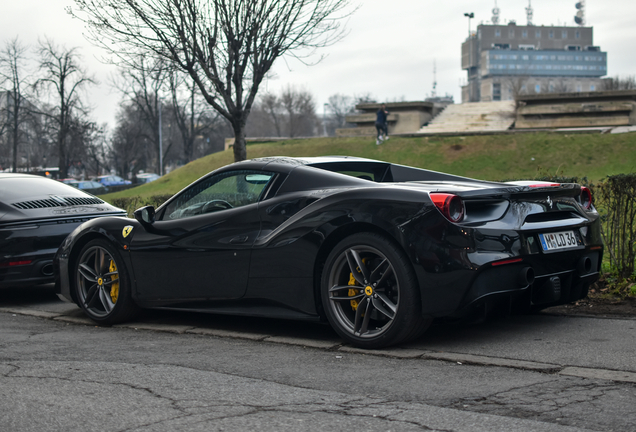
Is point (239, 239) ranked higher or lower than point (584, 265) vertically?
higher

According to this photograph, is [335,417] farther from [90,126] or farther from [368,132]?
[90,126]

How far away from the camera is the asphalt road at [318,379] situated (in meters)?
3.13

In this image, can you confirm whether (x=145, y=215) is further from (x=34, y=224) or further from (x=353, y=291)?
(x=34, y=224)

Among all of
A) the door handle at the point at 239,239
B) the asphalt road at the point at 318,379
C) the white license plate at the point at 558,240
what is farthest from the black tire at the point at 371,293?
the white license plate at the point at 558,240

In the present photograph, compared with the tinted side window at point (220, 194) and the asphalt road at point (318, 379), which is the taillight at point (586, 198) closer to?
the asphalt road at point (318, 379)

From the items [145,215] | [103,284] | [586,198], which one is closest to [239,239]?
[145,215]

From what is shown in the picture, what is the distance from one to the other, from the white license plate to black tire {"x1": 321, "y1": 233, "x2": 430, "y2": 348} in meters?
0.90

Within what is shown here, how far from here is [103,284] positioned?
243 inches

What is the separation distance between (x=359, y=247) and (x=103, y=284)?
2.72 metres

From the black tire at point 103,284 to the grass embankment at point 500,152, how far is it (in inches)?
706

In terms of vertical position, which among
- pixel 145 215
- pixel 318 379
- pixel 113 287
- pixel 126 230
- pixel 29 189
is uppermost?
pixel 29 189

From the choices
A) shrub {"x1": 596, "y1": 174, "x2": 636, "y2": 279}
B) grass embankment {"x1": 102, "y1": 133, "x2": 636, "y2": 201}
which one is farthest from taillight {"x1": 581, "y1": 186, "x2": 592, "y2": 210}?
grass embankment {"x1": 102, "y1": 133, "x2": 636, "y2": 201}

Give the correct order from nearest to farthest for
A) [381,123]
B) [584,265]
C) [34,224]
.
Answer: [584,265]
[34,224]
[381,123]

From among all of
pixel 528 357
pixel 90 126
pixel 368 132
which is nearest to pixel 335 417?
pixel 528 357
